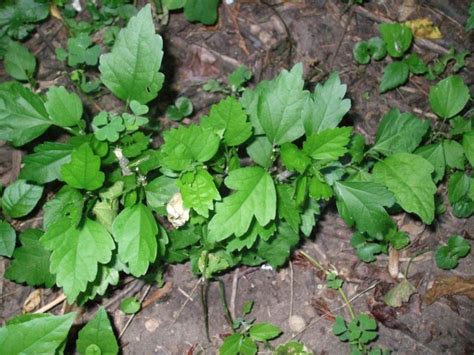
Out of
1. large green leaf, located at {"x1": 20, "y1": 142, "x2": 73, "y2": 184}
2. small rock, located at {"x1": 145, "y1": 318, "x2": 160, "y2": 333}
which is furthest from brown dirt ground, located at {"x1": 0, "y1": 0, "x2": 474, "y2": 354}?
large green leaf, located at {"x1": 20, "y1": 142, "x2": 73, "y2": 184}

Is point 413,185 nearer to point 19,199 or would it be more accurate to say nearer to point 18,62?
point 19,199

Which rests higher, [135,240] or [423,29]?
[423,29]

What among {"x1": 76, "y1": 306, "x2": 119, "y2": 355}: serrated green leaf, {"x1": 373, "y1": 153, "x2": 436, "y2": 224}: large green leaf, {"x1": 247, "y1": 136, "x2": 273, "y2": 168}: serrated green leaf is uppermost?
{"x1": 247, "y1": 136, "x2": 273, "y2": 168}: serrated green leaf

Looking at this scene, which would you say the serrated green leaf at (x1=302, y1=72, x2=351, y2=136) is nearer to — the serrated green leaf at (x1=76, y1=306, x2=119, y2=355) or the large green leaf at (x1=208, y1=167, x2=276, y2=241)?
the large green leaf at (x1=208, y1=167, x2=276, y2=241)

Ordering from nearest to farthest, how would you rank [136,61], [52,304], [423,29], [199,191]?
[199,191], [136,61], [52,304], [423,29]

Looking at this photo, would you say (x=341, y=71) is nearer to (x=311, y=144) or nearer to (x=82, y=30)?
(x=311, y=144)

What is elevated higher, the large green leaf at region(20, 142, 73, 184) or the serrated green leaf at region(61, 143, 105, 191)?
the serrated green leaf at region(61, 143, 105, 191)

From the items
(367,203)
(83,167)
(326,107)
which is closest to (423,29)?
(326,107)
